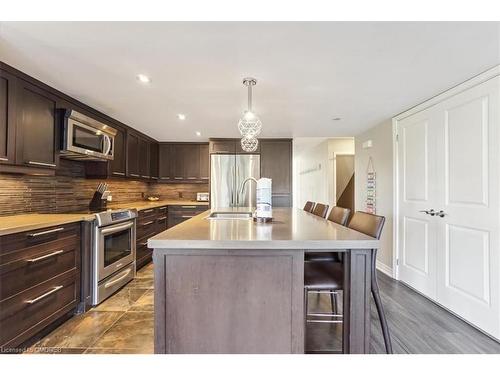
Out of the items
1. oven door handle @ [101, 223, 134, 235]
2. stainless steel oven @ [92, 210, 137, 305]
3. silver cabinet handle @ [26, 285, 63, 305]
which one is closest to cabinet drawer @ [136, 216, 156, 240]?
stainless steel oven @ [92, 210, 137, 305]

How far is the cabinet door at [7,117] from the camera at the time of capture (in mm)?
1962

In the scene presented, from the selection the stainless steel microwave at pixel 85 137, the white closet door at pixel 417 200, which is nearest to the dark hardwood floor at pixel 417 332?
the white closet door at pixel 417 200

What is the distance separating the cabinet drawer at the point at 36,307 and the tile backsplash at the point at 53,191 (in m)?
0.82

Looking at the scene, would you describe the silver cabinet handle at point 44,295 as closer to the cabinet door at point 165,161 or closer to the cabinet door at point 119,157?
the cabinet door at point 119,157

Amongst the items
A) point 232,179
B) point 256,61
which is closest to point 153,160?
point 232,179

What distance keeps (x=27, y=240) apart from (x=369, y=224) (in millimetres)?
2251

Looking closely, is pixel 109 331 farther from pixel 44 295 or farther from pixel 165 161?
pixel 165 161

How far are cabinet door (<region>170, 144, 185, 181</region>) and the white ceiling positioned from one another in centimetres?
Result: 218

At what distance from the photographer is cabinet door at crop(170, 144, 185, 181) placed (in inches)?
208

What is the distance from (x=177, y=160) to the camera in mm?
5297

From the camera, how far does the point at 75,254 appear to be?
235 centimetres
